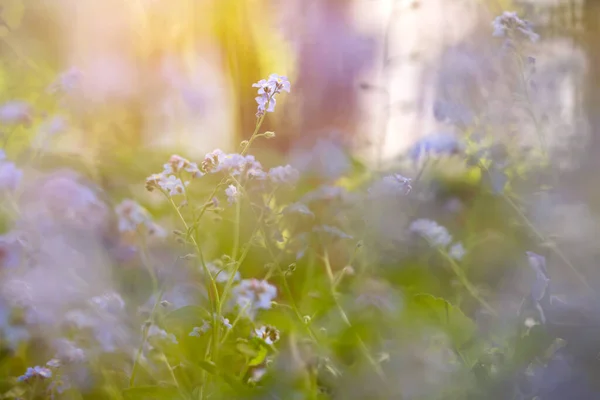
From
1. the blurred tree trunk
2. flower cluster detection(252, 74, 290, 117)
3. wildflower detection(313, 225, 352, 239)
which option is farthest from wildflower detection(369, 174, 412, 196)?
the blurred tree trunk

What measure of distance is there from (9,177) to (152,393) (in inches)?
9.4

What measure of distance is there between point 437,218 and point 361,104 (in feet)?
0.71

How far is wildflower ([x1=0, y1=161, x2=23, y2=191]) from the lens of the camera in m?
0.50

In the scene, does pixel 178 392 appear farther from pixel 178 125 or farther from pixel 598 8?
pixel 598 8

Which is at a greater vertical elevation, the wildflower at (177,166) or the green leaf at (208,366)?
the wildflower at (177,166)

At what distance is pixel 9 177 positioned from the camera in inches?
19.8

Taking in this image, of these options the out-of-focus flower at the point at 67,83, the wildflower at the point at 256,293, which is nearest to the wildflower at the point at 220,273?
the wildflower at the point at 256,293

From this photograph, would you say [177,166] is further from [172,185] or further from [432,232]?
[432,232]

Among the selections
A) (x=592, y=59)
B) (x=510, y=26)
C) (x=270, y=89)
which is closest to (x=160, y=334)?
(x=270, y=89)

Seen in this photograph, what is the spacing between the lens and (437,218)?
2.81ft

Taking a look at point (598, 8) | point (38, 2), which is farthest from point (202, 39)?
point (598, 8)

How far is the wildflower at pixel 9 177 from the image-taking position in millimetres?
500

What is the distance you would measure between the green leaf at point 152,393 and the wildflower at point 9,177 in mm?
217

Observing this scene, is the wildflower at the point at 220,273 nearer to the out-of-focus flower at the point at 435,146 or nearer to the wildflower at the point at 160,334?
the wildflower at the point at 160,334
